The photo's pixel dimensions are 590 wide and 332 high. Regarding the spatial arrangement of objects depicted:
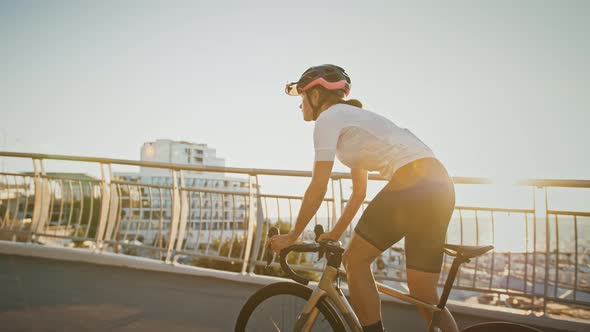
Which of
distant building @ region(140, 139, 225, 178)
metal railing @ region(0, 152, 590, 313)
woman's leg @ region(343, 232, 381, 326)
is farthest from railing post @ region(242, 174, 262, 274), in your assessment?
distant building @ region(140, 139, 225, 178)

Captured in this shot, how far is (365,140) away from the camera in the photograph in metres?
2.11

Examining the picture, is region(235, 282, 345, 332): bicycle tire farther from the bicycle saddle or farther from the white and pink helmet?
the white and pink helmet

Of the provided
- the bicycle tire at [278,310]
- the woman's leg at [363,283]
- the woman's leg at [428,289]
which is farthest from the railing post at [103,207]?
the woman's leg at [428,289]

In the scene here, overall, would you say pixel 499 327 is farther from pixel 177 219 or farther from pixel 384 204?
pixel 177 219

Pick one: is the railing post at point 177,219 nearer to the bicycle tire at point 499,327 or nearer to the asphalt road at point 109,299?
the asphalt road at point 109,299

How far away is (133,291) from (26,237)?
3628mm

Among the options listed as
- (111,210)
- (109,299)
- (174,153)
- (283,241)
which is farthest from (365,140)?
(174,153)

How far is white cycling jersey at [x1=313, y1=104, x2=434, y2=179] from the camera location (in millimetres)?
2041

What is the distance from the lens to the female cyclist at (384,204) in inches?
78.0

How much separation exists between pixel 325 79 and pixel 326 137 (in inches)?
14.4

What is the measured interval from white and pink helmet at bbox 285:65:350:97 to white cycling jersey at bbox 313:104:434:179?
16 cm

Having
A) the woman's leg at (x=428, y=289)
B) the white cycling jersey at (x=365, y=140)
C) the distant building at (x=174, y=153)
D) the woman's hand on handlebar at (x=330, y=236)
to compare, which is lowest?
the woman's leg at (x=428, y=289)

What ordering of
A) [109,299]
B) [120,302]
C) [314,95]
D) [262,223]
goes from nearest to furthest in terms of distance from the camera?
1. [314,95]
2. [120,302]
3. [109,299]
4. [262,223]

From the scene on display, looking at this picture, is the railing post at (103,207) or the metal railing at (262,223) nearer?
the metal railing at (262,223)
